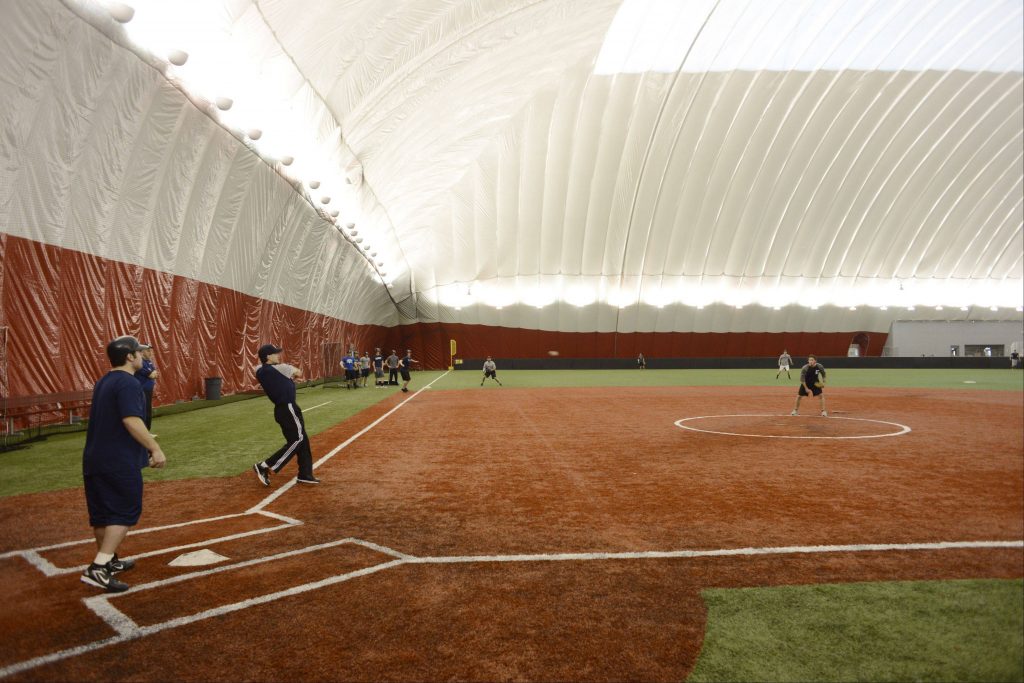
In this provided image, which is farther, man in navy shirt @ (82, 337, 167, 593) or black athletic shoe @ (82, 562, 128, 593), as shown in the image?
man in navy shirt @ (82, 337, 167, 593)

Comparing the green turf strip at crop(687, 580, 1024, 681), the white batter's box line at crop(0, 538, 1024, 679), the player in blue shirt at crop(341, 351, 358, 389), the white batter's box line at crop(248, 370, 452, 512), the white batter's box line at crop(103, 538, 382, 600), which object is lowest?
the green turf strip at crop(687, 580, 1024, 681)

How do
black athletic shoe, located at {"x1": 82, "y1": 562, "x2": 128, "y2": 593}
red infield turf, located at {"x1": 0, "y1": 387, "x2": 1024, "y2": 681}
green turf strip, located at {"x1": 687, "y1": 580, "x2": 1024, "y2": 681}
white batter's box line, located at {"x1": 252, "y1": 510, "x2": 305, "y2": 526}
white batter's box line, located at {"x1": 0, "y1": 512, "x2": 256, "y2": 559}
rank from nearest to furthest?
green turf strip, located at {"x1": 687, "y1": 580, "x2": 1024, "y2": 681}
red infield turf, located at {"x1": 0, "y1": 387, "x2": 1024, "y2": 681}
black athletic shoe, located at {"x1": 82, "y1": 562, "x2": 128, "y2": 593}
white batter's box line, located at {"x1": 0, "y1": 512, "x2": 256, "y2": 559}
white batter's box line, located at {"x1": 252, "y1": 510, "x2": 305, "y2": 526}

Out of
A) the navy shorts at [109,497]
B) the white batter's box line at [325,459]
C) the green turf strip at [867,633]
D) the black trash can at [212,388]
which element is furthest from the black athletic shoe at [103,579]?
the black trash can at [212,388]

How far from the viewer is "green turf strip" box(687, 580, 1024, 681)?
4.02 m

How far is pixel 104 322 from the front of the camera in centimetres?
1917

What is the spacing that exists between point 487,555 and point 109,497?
3.44 m

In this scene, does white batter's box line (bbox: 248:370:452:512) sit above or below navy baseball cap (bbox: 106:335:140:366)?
below

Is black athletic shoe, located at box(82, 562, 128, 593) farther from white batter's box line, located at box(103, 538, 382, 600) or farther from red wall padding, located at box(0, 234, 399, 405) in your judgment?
red wall padding, located at box(0, 234, 399, 405)

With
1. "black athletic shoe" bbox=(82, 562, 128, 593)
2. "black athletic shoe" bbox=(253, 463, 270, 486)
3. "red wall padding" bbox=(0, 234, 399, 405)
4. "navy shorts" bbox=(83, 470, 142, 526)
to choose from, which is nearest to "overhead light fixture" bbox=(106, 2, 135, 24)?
"red wall padding" bbox=(0, 234, 399, 405)

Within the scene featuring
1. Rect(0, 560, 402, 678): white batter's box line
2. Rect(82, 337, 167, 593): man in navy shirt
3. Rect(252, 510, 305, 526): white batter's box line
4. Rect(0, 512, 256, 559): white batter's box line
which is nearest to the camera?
Rect(0, 560, 402, 678): white batter's box line

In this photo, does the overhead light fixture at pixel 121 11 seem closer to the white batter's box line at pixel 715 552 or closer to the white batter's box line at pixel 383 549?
the white batter's box line at pixel 383 549

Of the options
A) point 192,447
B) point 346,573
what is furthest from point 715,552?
point 192,447

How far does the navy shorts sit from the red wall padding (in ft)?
41.0

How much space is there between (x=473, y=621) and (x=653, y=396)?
959 inches
